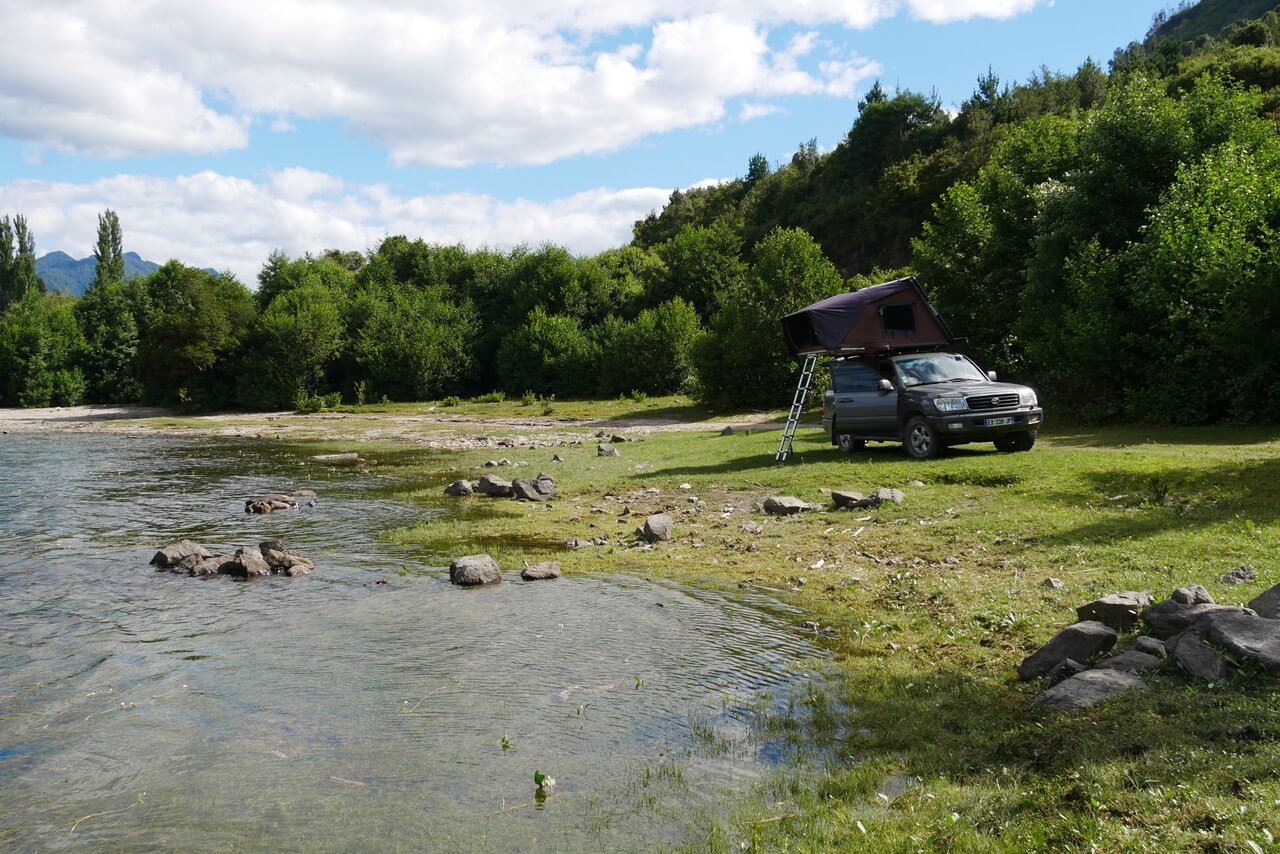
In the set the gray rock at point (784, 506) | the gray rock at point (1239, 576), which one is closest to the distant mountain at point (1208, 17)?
the gray rock at point (784, 506)

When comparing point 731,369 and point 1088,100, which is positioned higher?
point 1088,100

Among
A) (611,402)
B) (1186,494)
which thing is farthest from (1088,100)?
(1186,494)

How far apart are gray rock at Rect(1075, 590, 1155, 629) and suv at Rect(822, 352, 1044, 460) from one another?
10843 mm

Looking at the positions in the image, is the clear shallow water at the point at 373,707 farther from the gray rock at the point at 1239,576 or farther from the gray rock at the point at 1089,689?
the gray rock at the point at 1239,576

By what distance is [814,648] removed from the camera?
879 cm

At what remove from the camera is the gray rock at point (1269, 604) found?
6551mm

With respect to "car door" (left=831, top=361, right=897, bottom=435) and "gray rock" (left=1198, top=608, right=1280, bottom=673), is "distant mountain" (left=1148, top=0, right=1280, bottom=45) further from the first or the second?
"gray rock" (left=1198, top=608, right=1280, bottom=673)

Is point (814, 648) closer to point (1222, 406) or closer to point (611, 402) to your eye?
point (1222, 406)

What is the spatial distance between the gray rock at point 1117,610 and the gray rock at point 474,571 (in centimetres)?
741

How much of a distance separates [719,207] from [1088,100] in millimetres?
41172

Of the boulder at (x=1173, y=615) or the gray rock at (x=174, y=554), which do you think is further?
the gray rock at (x=174, y=554)

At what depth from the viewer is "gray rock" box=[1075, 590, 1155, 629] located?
7.44 meters

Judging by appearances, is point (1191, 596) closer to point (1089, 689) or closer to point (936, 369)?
point (1089, 689)

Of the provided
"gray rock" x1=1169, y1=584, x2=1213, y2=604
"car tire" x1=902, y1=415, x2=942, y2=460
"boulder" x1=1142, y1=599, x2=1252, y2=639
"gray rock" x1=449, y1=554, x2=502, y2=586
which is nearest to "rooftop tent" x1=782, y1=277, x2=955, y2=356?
"car tire" x1=902, y1=415, x2=942, y2=460
